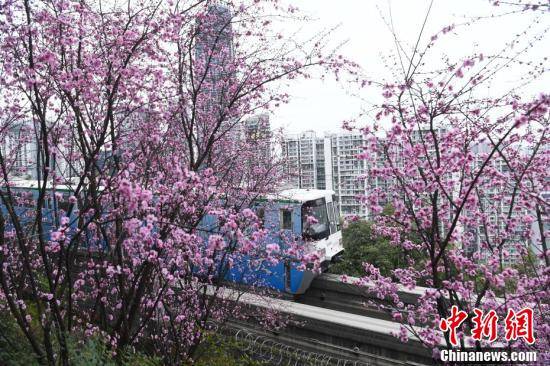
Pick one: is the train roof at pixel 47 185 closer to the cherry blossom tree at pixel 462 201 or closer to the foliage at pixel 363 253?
the cherry blossom tree at pixel 462 201

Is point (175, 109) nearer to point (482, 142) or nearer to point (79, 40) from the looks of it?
point (79, 40)

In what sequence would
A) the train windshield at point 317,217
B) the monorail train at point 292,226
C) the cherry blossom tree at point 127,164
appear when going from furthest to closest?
the train windshield at point 317,217
the monorail train at point 292,226
the cherry blossom tree at point 127,164

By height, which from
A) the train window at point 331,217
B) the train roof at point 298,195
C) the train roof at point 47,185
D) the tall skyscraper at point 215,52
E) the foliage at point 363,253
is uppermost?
the tall skyscraper at point 215,52

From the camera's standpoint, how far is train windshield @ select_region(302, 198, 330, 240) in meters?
8.20

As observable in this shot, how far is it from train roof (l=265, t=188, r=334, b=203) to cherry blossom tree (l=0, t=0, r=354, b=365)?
237 centimetres

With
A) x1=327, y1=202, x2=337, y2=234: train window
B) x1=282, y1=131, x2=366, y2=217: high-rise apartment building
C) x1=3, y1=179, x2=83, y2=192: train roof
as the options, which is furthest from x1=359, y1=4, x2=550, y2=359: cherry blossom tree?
x1=327, y1=202, x2=337, y2=234: train window

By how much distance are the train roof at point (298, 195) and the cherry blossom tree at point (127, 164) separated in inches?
93.5

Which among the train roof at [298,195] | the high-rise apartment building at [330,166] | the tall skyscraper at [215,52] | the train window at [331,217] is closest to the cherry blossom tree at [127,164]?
the tall skyscraper at [215,52]

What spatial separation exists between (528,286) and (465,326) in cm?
61

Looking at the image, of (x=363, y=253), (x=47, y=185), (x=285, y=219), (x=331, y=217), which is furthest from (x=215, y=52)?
(x=363, y=253)

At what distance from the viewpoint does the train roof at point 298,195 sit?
313 inches

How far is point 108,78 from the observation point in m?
3.39

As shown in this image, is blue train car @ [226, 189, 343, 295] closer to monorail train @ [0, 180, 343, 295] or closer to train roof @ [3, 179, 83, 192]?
monorail train @ [0, 180, 343, 295]

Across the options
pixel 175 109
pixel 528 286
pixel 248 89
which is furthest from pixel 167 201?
pixel 528 286
